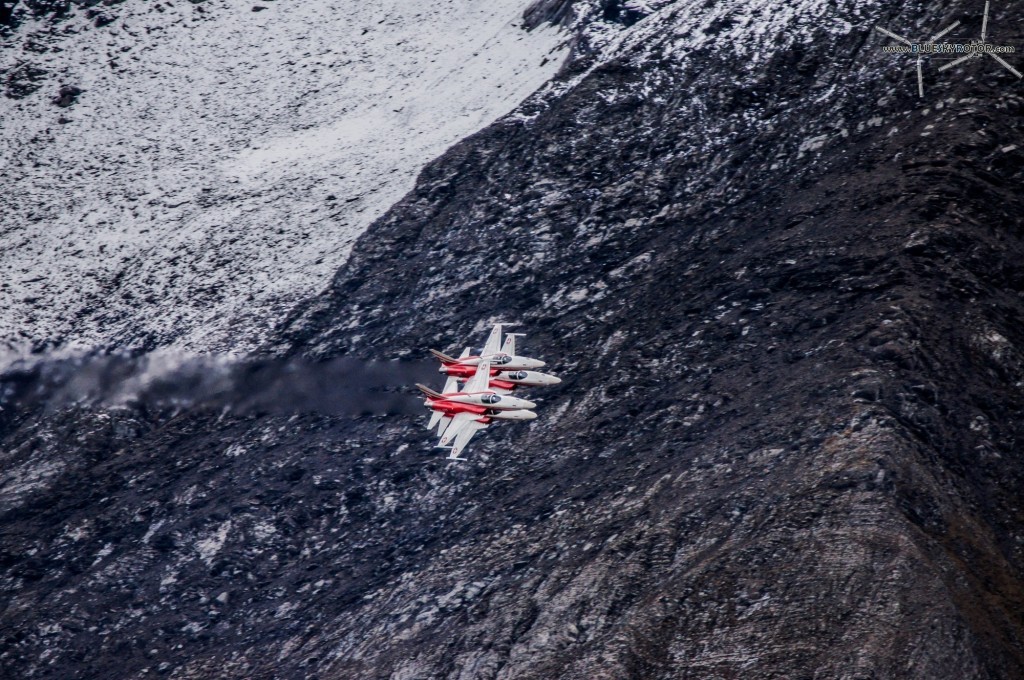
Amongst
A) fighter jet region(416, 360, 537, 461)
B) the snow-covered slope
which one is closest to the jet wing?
fighter jet region(416, 360, 537, 461)

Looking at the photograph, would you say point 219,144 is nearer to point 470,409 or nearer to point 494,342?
point 494,342

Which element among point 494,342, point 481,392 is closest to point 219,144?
point 494,342

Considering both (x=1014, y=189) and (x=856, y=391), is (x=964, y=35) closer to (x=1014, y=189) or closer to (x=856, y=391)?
(x=1014, y=189)

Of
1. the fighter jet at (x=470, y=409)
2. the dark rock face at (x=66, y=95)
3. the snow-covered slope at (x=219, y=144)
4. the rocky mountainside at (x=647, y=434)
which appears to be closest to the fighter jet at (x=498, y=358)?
the fighter jet at (x=470, y=409)

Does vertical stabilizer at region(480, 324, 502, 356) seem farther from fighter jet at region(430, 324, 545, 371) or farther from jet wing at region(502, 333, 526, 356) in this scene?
jet wing at region(502, 333, 526, 356)

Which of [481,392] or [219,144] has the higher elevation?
[219,144]

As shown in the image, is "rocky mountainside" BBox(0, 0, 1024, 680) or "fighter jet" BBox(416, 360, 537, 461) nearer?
"rocky mountainside" BBox(0, 0, 1024, 680)

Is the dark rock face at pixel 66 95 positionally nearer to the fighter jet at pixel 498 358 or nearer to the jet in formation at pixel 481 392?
the fighter jet at pixel 498 358
